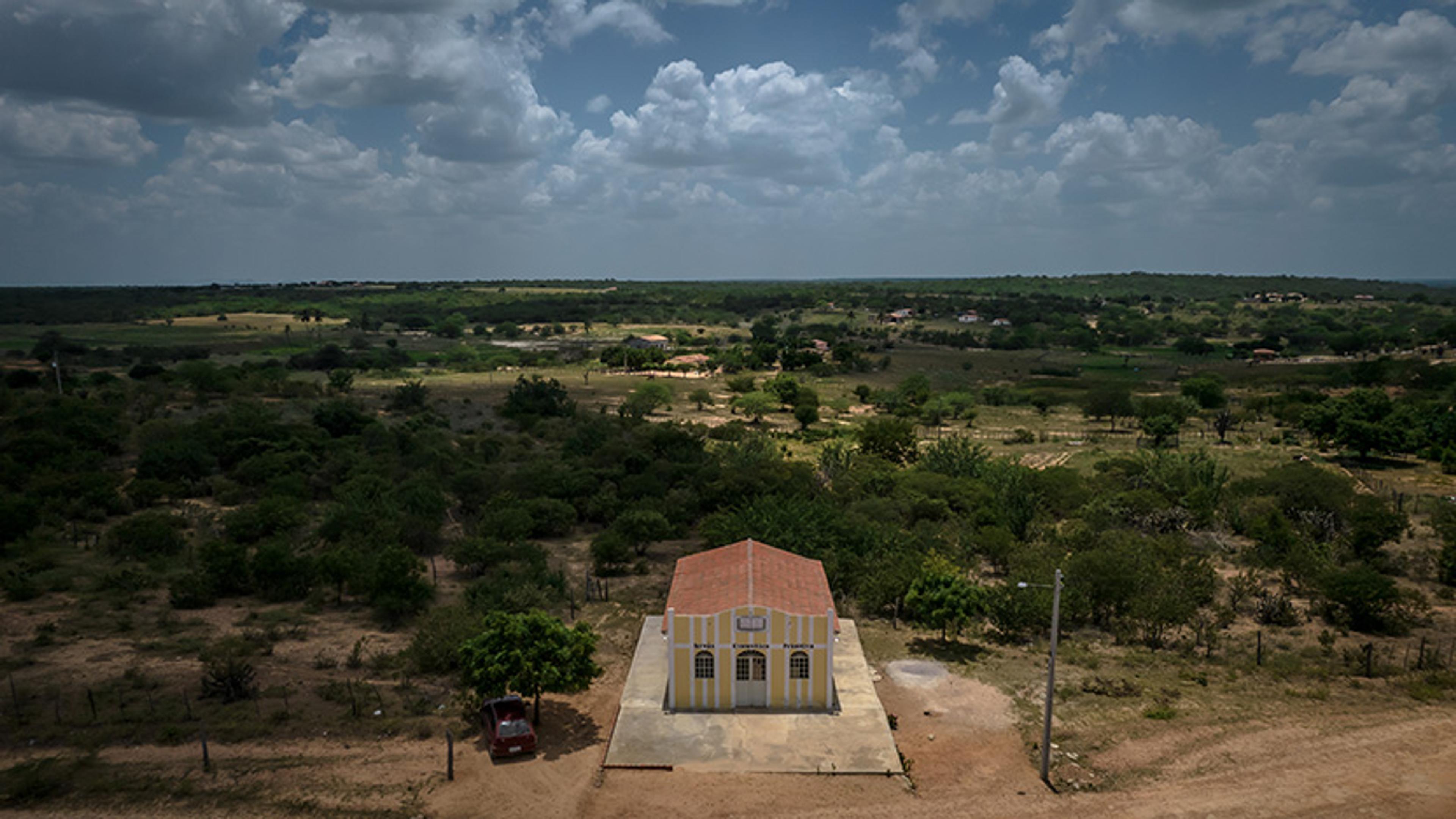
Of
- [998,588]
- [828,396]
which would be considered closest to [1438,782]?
[998,588]

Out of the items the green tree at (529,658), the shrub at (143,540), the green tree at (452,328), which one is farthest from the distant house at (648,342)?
the green tree at (529,658)

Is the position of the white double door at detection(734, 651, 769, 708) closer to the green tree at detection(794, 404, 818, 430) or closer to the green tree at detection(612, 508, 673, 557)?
the green tree at detection(612, 508, 673, 557)

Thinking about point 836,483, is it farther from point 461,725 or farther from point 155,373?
point 155,373

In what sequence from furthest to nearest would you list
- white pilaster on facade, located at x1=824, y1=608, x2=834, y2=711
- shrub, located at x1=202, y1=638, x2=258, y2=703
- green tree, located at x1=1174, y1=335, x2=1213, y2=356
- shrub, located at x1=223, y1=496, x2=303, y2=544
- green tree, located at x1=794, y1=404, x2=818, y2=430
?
green tree, located at x1=1174, y1=335, x2=1213, y2=356 < green tree, located at x1=794, y1=404, x2=818, y2=430 < shrub, located at x1=223, y1=496, x2=303, y2=544 < shrub, located at x1=202, y1=638, x2=258, y2=703 < white pilaster on facade, located at x1=824, y1=608, x2=834, y2=711

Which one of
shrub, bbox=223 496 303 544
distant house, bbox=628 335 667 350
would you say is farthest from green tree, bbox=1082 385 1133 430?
distant house, bbox=628 335 667 350

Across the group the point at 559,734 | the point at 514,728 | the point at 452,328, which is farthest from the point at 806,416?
the point at 452,328

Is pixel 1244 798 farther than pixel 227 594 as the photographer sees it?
No
